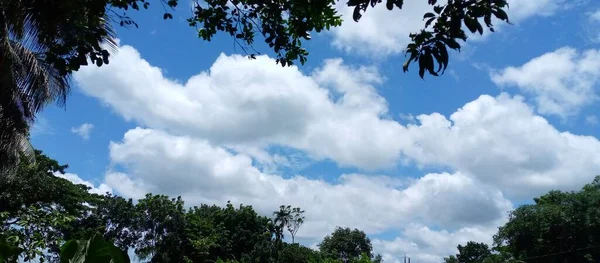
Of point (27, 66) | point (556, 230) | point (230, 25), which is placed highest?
point (556, 230)

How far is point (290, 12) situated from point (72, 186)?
2319cm

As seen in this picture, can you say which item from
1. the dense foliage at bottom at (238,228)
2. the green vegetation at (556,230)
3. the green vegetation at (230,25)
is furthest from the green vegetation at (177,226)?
the green vegetation at (230,25)

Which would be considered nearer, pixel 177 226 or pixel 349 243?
pixel 177 226

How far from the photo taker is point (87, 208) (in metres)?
27.7

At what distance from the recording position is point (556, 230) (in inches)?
1267

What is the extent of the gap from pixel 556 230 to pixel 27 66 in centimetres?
2919

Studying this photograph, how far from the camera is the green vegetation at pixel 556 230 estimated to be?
3052cm

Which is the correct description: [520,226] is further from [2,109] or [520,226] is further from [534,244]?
[2,109]

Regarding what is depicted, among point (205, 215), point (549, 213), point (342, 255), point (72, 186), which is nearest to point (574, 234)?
point (549, 213)

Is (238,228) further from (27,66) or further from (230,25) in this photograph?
(230,25)

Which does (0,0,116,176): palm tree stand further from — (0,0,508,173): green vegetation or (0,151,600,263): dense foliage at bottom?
(0,151,600,263): dense foliage at bottom

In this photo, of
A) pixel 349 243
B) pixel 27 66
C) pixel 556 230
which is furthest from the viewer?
pixel 349 243

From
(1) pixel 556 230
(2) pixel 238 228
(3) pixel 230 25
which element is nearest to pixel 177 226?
(2) pixel 238 228

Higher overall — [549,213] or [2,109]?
[549,213]
